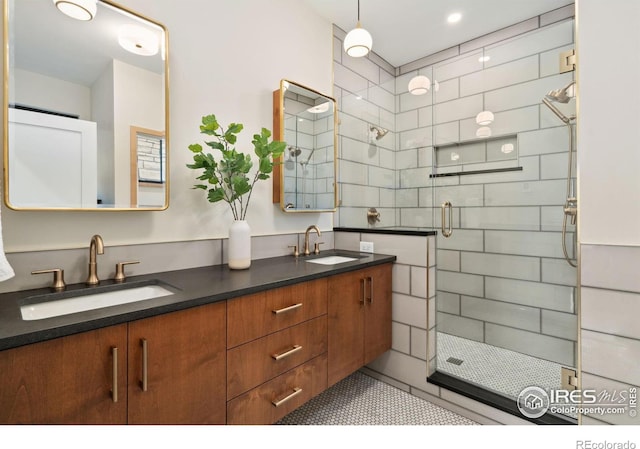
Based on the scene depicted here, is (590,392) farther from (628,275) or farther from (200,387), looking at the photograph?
(200,387)

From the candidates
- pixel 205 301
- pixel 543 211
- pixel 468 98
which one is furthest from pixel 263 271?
pixel 468 98

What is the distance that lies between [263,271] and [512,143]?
72.7 inches

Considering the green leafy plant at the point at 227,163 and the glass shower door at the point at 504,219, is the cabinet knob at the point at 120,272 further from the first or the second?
the glass shower door at the point at 504,219

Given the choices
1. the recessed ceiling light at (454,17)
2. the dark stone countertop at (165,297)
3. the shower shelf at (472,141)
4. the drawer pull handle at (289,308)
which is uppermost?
the recessed ceiling light at (454,17)

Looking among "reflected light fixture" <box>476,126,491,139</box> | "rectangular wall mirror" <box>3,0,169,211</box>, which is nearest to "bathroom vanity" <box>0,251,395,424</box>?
"rectangular wall mirror" <box>3,0,169,211</box>

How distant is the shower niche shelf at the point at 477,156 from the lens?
2.06 m

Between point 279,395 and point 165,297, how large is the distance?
25.8 inches

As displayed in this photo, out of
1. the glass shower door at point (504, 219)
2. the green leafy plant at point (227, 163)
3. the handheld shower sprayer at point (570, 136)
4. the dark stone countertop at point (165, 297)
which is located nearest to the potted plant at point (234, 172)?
the green leafy plant at point (227, 163)

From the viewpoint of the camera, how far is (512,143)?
6.73ft

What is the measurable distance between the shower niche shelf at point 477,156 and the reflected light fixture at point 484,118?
122mm

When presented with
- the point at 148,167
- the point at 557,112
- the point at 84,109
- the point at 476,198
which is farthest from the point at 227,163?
the point at 557,112

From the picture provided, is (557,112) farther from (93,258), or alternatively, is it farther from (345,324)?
(93,258)

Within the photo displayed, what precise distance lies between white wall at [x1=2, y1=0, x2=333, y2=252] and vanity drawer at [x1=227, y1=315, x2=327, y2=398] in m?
0.71

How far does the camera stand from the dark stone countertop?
772 millimetres
